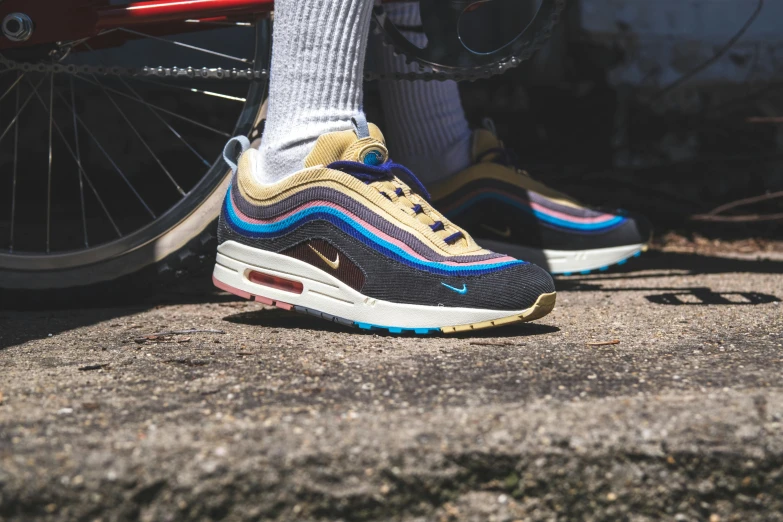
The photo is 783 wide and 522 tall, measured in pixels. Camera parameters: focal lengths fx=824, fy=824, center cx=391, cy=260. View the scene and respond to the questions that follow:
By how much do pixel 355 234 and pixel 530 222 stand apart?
27.5 inches

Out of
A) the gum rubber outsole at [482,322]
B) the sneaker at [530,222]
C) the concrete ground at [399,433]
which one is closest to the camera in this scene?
the concrete ground at [399,433]

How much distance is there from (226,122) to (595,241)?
3.59 ft

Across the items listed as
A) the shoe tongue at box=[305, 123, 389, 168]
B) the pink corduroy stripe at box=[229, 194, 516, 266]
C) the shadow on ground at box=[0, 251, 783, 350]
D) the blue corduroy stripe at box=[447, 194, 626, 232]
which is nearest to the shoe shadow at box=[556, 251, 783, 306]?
the shadow on ground at box=[0, 251, 783, 350]

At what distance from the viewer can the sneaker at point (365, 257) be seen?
3.86 feet

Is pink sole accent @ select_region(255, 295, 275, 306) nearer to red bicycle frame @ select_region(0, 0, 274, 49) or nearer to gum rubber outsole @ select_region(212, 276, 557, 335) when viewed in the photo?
gum rubber outsole @ select_region(212, 276, 557, 335)

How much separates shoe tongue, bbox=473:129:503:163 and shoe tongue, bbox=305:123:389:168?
1.94 feet

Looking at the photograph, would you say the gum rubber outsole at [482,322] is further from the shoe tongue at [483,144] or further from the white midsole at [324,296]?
the shoe tongue at [483,144]

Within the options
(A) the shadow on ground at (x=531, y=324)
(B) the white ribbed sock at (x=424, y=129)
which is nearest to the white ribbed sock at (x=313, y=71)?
(A) the shadow on ground at (x=531, y=324)

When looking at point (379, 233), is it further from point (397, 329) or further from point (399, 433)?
point (399, 433)

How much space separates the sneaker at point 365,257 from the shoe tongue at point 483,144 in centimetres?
52

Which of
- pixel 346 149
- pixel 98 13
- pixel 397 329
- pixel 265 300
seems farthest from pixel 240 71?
pixel 397 329

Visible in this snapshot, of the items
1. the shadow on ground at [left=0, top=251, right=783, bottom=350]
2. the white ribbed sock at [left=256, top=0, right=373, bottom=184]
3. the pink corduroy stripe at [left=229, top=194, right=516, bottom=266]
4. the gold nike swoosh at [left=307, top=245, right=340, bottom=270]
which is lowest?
the shadow on ground at [left=0, top=251, right=783, bottom=350]

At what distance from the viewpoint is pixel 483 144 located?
1.86 meters

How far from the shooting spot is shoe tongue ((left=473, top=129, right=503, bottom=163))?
1855mm
